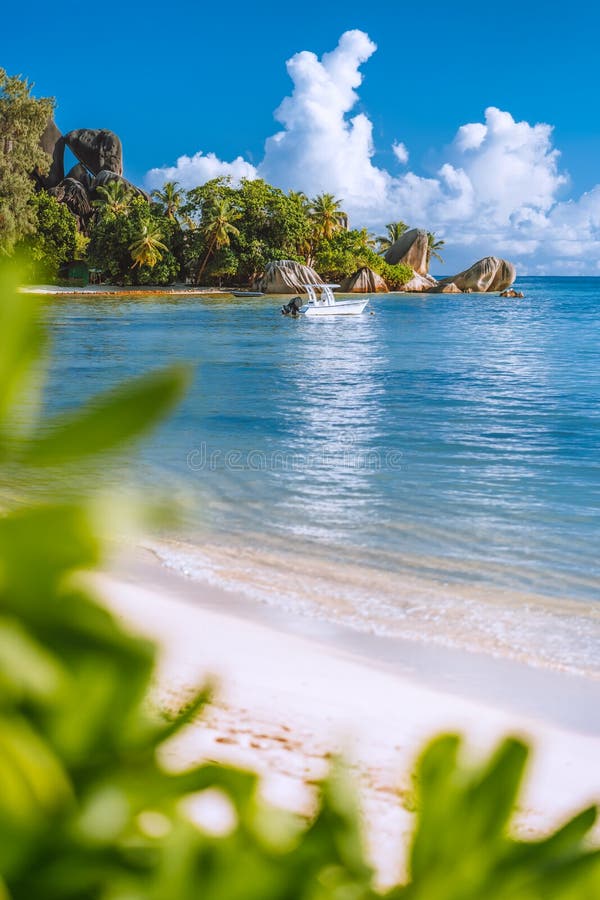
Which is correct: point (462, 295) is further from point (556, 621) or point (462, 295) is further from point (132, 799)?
point (132, 799)

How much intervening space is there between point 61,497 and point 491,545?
322 inches

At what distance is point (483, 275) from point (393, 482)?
78.9 metres

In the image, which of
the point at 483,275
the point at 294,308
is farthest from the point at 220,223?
the point at 483,275

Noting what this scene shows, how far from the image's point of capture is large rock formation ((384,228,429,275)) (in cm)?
8125

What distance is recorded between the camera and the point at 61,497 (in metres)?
0.25

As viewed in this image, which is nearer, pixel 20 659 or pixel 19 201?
pixel 20 659

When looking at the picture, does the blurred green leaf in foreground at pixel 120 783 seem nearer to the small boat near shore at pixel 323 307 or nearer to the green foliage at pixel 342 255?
the small boat near shore at pixel 323 307

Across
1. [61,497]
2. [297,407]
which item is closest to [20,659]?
[61,497]

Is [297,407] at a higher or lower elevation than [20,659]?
lower

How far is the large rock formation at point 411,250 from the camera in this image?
81250 millimetres

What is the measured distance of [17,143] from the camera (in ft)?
149

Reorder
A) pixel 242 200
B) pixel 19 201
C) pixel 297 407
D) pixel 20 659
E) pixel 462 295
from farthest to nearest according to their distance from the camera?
pixel 462 295
pixel 242 200
pixel 19 201
pixel 297 407
pixel 20 659

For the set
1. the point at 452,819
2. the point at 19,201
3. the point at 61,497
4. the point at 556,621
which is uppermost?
the point at 19,201

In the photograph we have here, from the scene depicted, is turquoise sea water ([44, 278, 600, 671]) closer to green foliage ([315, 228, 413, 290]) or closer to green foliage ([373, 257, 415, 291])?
green foliage ([315, 228, 413, 290])
